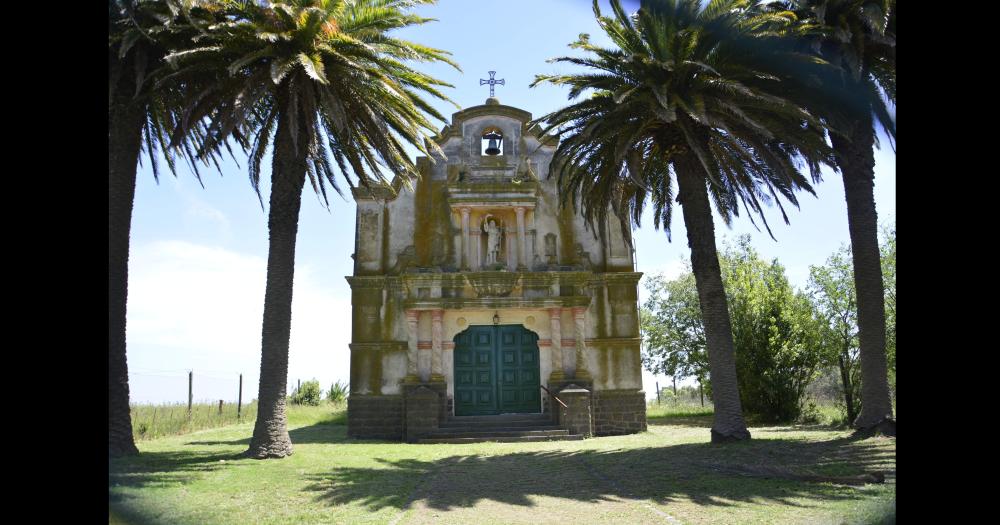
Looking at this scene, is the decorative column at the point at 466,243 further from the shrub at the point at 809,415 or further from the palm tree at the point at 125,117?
the shrub at the point at 809,415

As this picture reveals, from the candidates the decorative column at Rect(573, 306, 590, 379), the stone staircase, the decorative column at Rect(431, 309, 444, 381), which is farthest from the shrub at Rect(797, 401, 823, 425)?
the decorative column at Rect(431, 309, 444, 381)

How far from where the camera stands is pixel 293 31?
467 inches

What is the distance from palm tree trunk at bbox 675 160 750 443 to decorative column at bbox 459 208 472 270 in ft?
28.0

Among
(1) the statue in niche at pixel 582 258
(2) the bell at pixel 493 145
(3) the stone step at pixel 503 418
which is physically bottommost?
(3) the stone step at pixel 503 418

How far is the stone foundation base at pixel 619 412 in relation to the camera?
20.5 meters

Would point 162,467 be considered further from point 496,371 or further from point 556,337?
point 556,337

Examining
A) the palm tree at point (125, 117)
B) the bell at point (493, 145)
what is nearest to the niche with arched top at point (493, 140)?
the bell at point (493, 145)

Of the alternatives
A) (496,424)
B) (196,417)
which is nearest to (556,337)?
(496,424)

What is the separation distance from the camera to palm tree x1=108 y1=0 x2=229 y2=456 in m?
10.9

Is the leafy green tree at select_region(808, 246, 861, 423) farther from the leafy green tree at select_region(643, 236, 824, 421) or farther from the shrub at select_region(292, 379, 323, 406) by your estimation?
the shrub at select_region(292, 379, 323, 406)

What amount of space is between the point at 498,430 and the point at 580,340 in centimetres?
401

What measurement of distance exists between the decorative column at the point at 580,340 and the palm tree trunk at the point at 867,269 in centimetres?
885
